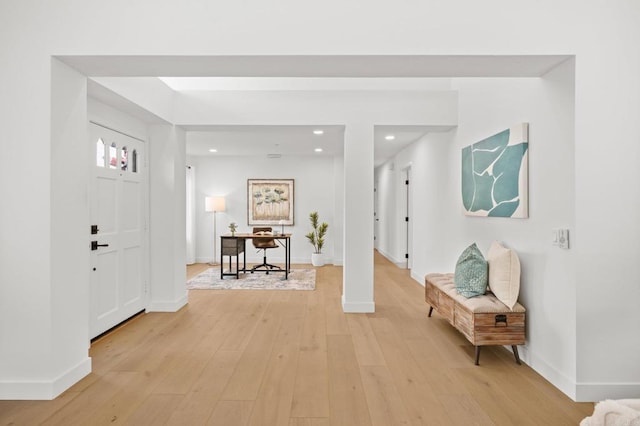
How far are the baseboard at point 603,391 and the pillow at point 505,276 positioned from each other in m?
0.66

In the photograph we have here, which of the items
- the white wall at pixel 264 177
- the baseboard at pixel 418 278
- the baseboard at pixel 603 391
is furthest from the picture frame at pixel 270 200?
the baseboard at pixel 603 391

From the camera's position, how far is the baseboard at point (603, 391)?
2.23 metres

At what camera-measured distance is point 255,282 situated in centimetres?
583

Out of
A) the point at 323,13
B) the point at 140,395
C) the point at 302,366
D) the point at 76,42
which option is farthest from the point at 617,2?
the point at 140,395

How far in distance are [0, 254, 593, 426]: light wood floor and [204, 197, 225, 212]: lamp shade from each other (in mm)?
3751

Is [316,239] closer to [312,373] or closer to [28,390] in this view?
[312,373]

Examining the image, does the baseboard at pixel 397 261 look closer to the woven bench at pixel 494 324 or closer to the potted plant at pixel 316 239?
the potted plant at pixel 316 239

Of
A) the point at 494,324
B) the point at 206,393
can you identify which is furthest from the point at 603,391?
the point at 206,393

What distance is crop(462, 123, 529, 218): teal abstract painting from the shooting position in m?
2.80

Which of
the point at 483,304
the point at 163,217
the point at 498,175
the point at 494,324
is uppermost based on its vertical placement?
the point at 498,175

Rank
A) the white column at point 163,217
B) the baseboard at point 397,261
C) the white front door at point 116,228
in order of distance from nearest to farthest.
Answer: the white front door at point 116,228
the white column at point 163,217
the baseboard at point 397,261

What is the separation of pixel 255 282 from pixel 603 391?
455cm

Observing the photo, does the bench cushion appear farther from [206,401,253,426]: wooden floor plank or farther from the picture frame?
the picture frame

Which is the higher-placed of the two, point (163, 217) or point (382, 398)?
point (163, 217)
